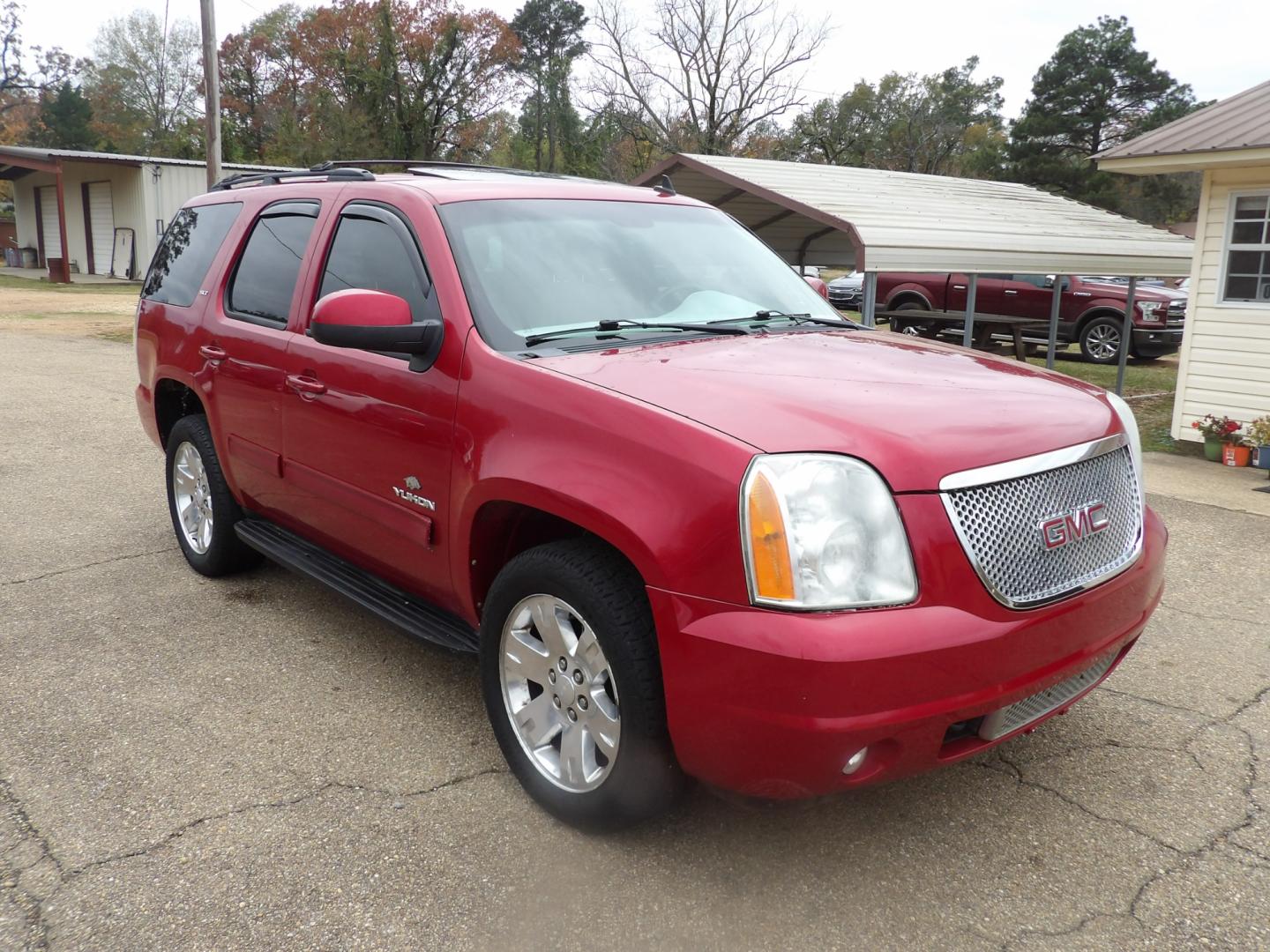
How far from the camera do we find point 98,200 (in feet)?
106

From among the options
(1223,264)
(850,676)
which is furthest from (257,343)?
(1223,264)

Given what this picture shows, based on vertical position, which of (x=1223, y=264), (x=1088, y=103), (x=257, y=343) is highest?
(x=1088, y=103)

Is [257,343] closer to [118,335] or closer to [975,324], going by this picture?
[975,324]

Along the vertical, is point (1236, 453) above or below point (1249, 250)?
below

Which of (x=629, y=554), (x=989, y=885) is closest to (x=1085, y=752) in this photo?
(x=989, y=885)

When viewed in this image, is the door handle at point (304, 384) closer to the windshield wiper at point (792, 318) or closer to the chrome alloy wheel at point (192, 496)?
the chrome alloy wheel at point (192, 496)

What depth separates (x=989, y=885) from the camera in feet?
8.87

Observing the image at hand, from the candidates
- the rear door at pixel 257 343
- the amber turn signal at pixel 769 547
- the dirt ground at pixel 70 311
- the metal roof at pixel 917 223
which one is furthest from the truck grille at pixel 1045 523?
the dirt ground at pixel 70 311

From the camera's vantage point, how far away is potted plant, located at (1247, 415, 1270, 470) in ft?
28.8

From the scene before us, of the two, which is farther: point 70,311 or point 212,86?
point 70,311

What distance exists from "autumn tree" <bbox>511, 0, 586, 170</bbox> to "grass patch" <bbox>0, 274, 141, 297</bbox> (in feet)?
69.6

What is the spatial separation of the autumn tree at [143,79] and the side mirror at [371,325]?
6803cm

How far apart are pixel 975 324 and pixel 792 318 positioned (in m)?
13.8

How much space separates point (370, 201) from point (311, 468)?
1053mm
